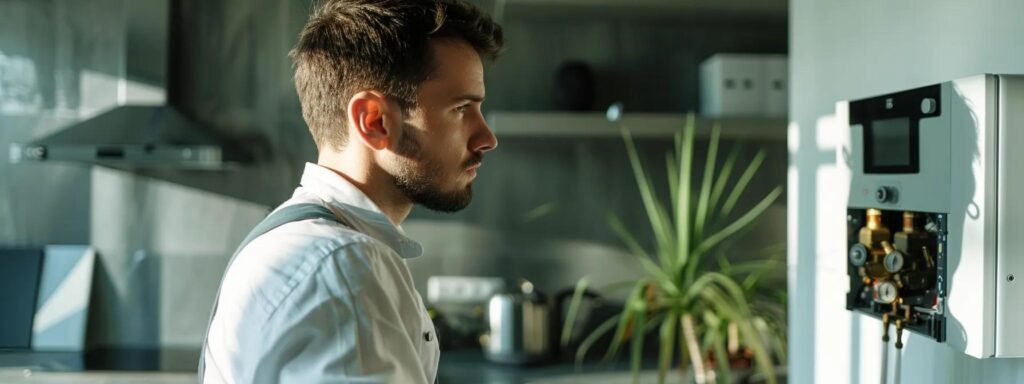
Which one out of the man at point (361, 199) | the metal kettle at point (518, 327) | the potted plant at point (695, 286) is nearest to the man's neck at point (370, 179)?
the man at point (361, 199)

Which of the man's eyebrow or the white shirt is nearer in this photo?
A: the white shirt

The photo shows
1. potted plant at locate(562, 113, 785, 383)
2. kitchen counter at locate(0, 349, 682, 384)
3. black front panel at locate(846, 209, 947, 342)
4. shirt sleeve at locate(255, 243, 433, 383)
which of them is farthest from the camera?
kitchen counter at locate(0, 349, 682, 384)

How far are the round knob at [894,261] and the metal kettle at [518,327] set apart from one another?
1780 mm

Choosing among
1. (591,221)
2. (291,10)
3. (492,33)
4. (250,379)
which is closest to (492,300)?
(591,221)

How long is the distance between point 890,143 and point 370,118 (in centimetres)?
73

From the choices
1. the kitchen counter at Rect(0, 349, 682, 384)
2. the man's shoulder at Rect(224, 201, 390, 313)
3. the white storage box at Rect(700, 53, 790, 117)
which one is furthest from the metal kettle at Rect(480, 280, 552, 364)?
the man's shoulder at Rect(224, 201, 390, 313)

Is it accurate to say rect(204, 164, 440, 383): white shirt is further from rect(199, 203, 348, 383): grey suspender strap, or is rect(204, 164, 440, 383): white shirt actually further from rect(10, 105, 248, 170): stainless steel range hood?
rect(10, 105, 248, 170): stainless steel range hood

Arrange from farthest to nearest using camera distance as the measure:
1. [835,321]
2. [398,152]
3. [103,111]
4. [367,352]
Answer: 1. [103,111]
2. [835,321]
3. [398,152]
4. [367,352]

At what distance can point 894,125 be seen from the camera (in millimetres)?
1310

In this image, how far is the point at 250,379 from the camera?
895 mm

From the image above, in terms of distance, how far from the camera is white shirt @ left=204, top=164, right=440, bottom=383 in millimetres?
856

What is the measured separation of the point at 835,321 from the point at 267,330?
1161 millimetres

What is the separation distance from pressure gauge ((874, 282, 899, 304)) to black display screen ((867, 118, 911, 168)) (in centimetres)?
16

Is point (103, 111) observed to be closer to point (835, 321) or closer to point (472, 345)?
point (472, 345)
